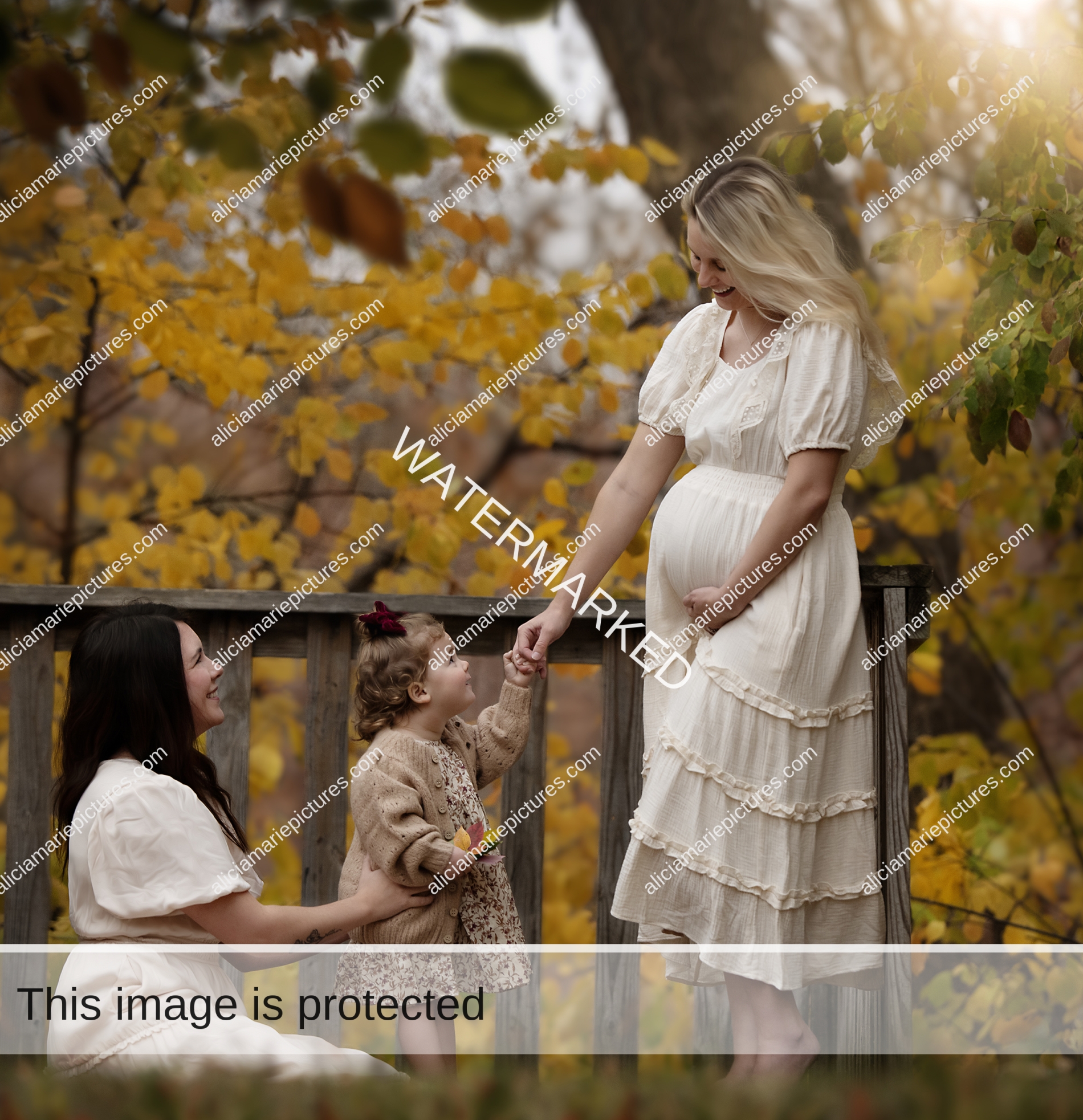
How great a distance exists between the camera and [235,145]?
3.08 feet

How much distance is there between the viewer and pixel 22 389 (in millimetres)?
4402

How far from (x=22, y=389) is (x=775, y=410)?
349cm

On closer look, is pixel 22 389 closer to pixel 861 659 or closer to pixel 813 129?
pixel 813 129

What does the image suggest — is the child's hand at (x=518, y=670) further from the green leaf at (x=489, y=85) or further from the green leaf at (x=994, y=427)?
the green leaf at (x=489, y=85)

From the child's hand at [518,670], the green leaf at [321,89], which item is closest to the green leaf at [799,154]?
the child's hand at [518,670]

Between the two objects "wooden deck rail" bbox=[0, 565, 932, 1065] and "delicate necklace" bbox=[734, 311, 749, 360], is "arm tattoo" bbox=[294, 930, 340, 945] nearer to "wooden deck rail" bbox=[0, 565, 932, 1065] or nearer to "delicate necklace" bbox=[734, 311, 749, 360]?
"wooden deck rail" bbox=[0, 565, 932, 1065]

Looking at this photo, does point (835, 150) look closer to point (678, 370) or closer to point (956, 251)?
point (956, 251)

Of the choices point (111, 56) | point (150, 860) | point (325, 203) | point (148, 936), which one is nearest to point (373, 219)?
point (325, 203)

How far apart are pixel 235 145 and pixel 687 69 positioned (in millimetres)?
4091

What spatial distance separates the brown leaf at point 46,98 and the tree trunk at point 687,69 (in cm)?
381

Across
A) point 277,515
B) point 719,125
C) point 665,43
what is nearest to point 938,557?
point 719,125

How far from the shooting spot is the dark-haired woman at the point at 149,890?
1609mm

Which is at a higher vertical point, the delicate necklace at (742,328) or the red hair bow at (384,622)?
the delicate necklace at (742,328)

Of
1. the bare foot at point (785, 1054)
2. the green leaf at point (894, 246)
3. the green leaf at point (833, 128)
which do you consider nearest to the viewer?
the bare foot at point (785, 1054)
